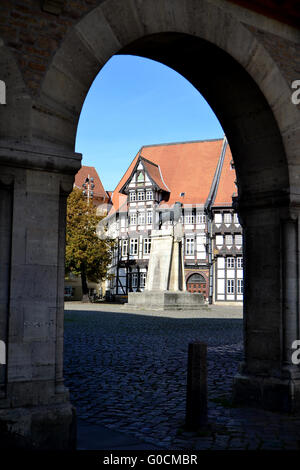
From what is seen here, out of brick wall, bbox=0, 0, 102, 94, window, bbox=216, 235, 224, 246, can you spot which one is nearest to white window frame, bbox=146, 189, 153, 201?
window, bbox=216, 235, 224, 246

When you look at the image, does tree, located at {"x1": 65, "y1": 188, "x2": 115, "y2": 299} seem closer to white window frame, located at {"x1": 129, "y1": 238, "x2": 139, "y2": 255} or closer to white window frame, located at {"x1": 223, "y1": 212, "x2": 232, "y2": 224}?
white window frame, located at {"x1": 129, "y1": 238, "x2": 139, "y2": 255}

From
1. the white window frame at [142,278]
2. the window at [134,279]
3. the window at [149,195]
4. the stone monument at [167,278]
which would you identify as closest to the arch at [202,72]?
the stone monument at [167,278]

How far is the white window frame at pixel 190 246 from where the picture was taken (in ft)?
159

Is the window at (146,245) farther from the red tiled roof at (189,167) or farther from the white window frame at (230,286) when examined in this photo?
the white window frame at (230,286)

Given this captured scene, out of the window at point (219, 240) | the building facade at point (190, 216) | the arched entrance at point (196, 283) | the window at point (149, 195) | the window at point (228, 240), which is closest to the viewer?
the window at point (228, 240)

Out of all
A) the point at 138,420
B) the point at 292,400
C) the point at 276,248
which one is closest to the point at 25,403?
the point at 138,420

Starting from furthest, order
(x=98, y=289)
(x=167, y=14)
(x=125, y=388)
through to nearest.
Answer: (x=98, y=289) → (x=125, y=388) → (x=167, y=14)

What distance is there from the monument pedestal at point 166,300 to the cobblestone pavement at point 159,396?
15316mm

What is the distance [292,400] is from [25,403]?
9.92 feet

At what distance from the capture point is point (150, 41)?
19.3ft

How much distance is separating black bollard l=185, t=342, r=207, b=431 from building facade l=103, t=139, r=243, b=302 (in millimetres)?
39694

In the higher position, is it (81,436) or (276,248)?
(276,248)
